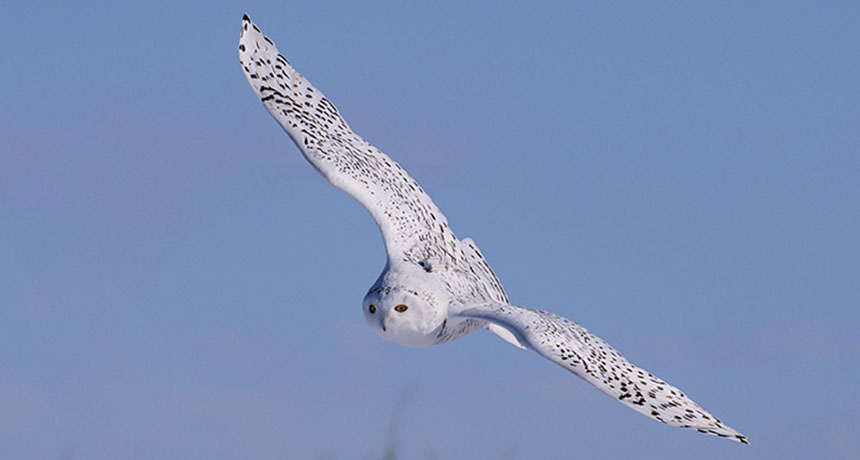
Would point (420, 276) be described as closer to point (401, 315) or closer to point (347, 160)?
point (401, 315)

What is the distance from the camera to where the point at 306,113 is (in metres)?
23.0

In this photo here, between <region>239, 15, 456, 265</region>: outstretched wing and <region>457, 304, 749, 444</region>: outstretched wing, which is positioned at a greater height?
Answer: <region>239, 15, 456, 265</region>: outstretched wing

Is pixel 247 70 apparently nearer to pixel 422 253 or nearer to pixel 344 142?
pixel 344 142

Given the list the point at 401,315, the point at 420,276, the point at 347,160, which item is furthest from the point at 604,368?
the point at 347,160

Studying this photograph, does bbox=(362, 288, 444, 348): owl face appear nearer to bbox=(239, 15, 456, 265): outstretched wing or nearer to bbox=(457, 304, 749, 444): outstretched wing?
bbox=(457, 304, 749, 444): outstretched wing

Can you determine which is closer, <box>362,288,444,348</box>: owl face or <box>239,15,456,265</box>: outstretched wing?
<box>362,288,444,348</box>: owl face

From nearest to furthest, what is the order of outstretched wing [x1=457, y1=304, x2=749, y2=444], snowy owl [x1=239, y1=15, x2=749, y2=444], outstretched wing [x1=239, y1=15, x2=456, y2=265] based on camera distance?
outstretched wing [x1=457, y1=304, x2=749, y2=444], snowy owl [x1=239, y1=15, x2=749, y2=444], outstretched wing [x1=239, y1=15, x2=456, y2=265]

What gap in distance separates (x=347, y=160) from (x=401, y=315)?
3670 mm

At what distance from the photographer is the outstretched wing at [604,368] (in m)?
17.6

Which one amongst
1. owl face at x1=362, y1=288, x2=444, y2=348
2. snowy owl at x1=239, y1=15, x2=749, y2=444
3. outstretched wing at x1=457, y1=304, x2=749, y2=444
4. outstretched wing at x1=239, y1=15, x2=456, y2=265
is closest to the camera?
outstretched wing at x1=457, y1=304, x2=749, y2=444

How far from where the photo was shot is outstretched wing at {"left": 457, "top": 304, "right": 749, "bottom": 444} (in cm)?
1756

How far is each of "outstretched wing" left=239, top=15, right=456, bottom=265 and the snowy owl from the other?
0.02m

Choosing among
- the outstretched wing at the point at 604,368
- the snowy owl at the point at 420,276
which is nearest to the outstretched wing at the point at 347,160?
the snowy owl at the point at 420,276

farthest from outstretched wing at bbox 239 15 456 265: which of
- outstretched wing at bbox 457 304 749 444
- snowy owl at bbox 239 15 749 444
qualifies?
outstretched wing at bbox 457 304 749 444
